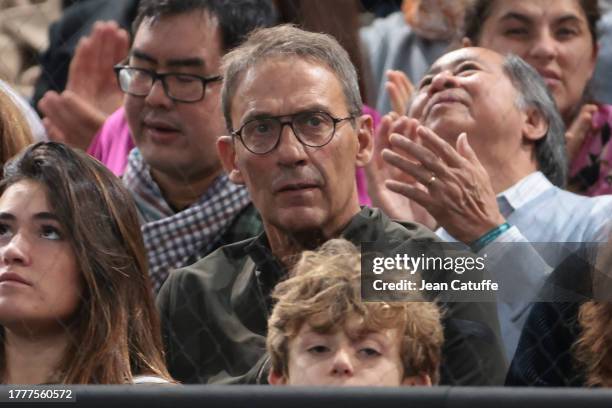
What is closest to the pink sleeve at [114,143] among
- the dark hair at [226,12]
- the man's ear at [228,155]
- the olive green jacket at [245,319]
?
the dark hair at [226,12]

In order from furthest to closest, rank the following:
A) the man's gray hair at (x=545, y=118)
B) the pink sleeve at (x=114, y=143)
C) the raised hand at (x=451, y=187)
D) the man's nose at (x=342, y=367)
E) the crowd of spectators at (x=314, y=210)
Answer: the pink sleeve at (x=114, y=143) → the man's gray hair at (x=545, y=118) → the raised hand at (x=451, y=187) → the crowd of spectators at (x=314, y=210) → the man's nose at (x=342, y=367)

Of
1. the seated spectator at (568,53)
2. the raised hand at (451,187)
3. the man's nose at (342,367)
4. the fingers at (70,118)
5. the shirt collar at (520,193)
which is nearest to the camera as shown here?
the man's nose at (342,367)

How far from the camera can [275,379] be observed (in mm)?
2596

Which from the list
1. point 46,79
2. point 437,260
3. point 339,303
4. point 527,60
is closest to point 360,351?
point 339,303

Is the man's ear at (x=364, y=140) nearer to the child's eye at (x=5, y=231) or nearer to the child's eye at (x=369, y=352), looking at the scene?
the child's eye at (x=369, y=352)

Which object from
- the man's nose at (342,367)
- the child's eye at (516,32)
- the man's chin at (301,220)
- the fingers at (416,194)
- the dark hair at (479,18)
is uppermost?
the dark hair at (479,18)

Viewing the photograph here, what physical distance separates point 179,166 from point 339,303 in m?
0.78

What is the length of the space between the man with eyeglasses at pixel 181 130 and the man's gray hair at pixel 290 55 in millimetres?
240

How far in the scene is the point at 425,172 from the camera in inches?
114

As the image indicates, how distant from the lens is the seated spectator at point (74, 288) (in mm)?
2672

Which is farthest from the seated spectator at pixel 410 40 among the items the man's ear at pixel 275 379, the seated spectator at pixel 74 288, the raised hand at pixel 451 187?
the man's ear at pixel 275 379

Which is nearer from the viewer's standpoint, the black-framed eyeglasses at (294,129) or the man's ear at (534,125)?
the black-framed eyeglasses at (294,129)

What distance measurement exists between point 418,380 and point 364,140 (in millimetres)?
544

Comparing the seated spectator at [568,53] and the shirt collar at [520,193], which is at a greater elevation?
the seated spectator at [568,53]
